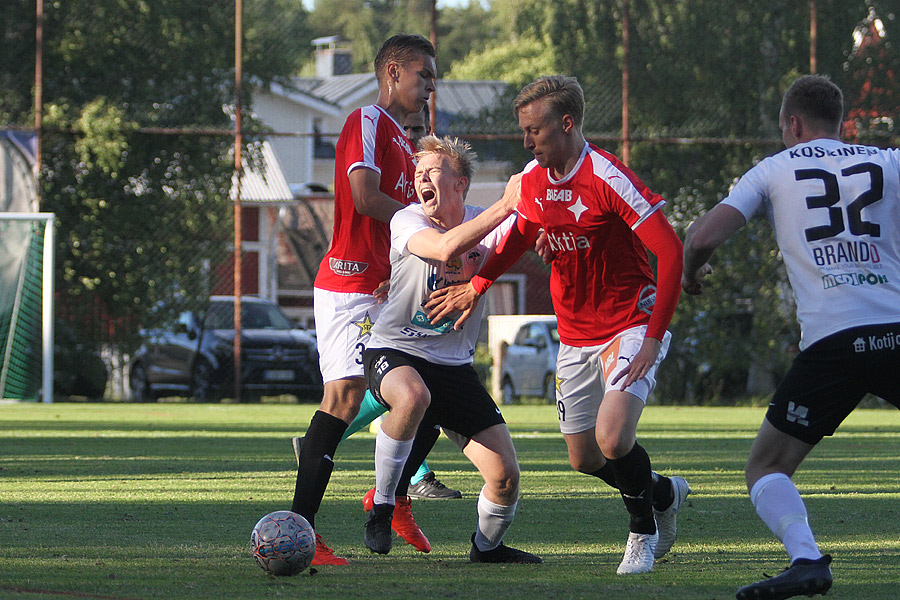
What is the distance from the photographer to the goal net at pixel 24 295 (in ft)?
56.1

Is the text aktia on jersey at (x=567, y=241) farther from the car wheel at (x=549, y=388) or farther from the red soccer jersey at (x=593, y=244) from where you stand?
the car wheel at (x=549, y=388)

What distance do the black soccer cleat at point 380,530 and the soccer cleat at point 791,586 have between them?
1.71 metres

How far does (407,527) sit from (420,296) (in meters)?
1.06

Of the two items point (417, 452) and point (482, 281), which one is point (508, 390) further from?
point (482, 281)

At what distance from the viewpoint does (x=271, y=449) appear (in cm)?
1079

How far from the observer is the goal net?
17109 millimetres

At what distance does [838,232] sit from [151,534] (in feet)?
11.0

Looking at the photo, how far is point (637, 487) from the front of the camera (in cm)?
527

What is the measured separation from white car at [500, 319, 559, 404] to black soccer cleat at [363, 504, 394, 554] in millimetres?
14886

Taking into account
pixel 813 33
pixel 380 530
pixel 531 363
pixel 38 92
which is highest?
pixel 813 33

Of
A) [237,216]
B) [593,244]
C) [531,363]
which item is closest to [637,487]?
[593,244]

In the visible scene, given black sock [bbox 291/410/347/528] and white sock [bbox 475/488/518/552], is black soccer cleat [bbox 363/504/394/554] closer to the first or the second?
black sock [bbox 291/410/347/528]

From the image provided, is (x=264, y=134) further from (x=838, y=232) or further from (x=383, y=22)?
(x=383, y=22)

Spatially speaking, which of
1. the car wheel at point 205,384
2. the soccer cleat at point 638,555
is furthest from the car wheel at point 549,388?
the soccer cleat at point 638,555
